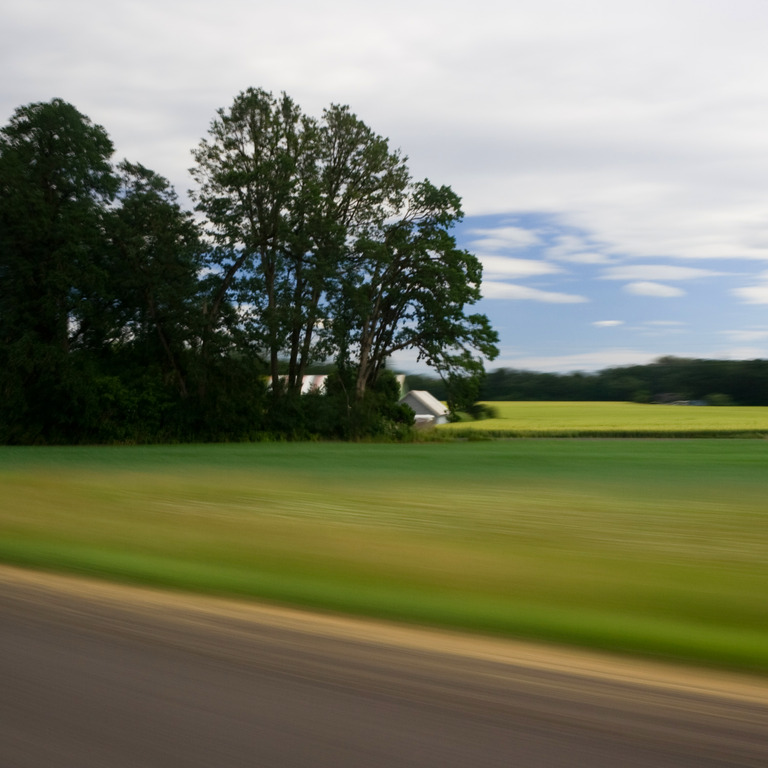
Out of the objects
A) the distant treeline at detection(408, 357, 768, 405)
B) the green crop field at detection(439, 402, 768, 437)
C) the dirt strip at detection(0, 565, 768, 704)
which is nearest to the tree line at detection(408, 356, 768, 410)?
the distant treeline at detection(408, 357, 768, 405)

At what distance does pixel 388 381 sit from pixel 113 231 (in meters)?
17.2

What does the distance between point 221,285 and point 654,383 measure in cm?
3468

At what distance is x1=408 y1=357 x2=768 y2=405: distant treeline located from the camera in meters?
56.7

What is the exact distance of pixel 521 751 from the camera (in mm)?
3377

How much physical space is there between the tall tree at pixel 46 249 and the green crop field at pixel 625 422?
20585 mm

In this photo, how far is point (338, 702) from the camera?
387 centimetres

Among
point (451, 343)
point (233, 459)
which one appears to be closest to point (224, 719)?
point (233, 459)

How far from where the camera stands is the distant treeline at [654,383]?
56.7 meters

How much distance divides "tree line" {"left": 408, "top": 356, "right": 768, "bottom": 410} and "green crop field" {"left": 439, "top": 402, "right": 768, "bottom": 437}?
→ 2230 millimetres

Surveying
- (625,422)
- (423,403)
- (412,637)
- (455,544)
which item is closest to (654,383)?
(625,422)

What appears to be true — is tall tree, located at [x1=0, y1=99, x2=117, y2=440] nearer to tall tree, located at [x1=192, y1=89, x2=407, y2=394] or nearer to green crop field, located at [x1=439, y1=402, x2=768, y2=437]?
tall tree, located at [x1=192, y1=89, x2=407, y2=394]

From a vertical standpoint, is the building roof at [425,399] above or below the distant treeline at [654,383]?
below

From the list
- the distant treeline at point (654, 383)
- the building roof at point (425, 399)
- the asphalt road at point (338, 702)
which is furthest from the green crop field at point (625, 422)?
the asphalt road at point (338, 702)

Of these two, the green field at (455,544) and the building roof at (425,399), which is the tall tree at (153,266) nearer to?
the green field at (455,544)
